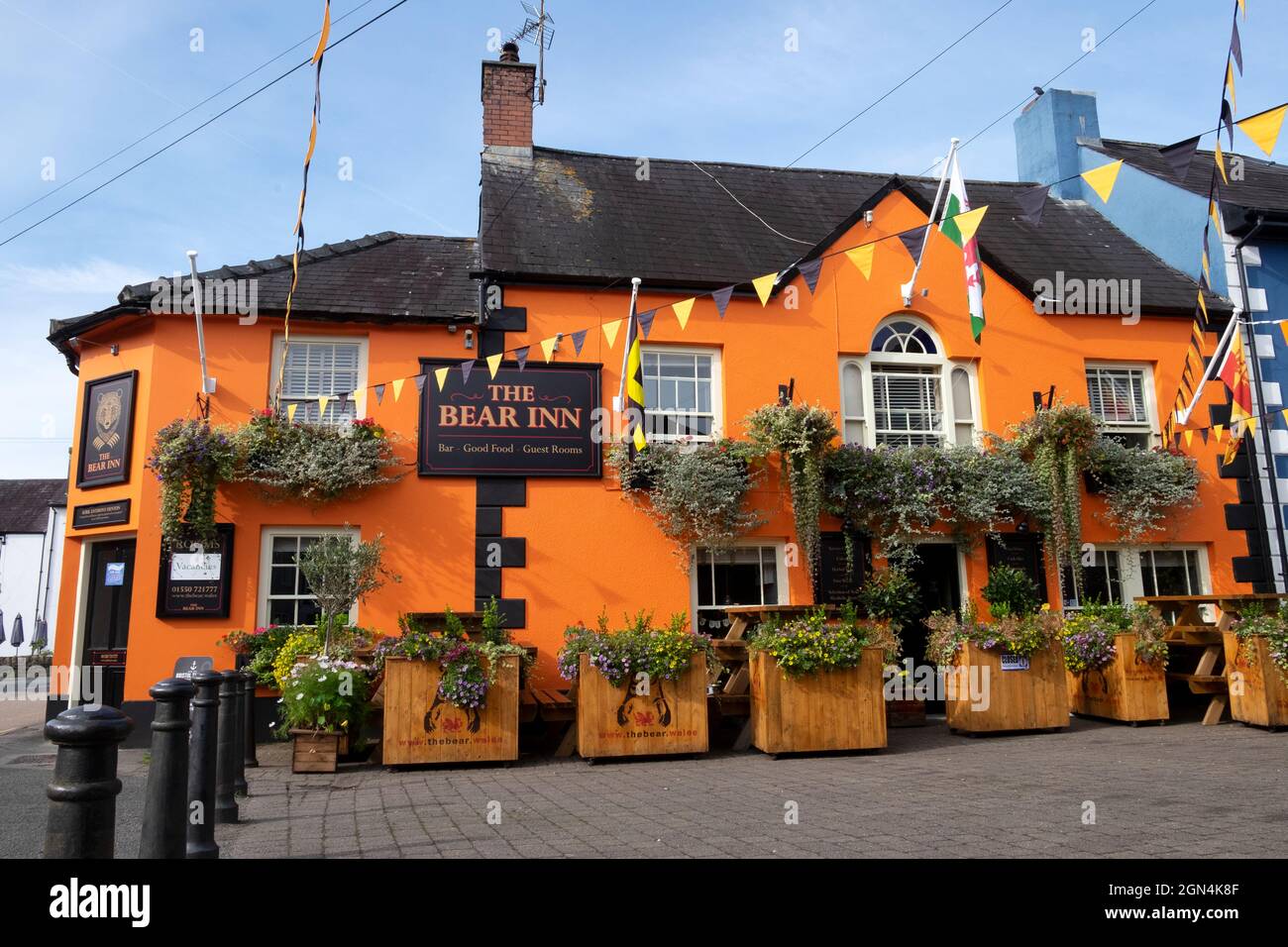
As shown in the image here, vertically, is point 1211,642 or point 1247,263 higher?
point 1247,263

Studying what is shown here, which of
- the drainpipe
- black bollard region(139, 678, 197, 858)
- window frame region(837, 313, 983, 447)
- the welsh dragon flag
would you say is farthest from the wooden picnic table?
black bollard region(139, 678, 197, 858)

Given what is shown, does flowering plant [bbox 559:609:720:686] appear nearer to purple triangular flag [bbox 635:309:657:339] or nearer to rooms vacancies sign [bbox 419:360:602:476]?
rooms vacancies sign [bbox 419:360:602:476]

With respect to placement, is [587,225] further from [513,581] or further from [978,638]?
[978,638]

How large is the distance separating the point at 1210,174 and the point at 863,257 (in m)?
6.88

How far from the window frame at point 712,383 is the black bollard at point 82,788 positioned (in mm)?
8596

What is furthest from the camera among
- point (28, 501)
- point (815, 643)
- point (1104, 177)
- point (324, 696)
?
point (28, 501)

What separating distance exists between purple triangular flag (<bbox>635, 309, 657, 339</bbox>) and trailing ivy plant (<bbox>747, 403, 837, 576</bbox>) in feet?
5.48

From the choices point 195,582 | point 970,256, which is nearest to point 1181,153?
point 970,256

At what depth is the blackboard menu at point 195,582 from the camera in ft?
32.9

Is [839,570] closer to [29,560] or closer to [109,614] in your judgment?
[109,614]

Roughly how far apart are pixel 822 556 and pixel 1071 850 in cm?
654

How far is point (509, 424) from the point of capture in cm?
1084

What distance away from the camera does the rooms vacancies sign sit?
35.1 ft
